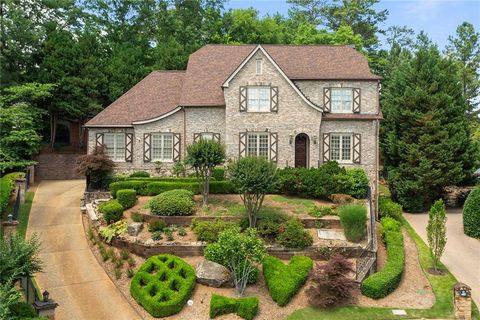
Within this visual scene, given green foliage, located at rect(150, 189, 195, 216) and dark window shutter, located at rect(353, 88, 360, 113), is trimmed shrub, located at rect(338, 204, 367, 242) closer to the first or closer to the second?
green foliage, located at rect(150, 189, 195, 216)

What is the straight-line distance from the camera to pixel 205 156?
22.2 metres

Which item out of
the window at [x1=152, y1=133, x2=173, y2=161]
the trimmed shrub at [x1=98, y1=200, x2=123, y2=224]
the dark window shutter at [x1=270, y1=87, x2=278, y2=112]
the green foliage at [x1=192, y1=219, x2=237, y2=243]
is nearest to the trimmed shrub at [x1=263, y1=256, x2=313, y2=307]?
the green foliage at [x1=192, y1=219, x2=237, y2=243]

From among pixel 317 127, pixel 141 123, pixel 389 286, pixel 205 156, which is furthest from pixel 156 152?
pixel 389 286

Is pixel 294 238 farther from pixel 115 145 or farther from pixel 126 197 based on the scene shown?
pixel 115 145

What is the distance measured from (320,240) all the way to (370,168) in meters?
9.99

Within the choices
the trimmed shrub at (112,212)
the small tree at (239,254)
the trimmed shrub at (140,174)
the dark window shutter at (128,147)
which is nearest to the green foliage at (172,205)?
the trimmed shrub at (112,212)

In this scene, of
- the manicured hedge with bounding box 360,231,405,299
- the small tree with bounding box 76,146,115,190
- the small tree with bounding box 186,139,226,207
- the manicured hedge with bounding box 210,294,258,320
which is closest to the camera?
the manicured hedge with bounding box 210,294,258,320

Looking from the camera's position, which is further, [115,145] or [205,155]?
[115,145]

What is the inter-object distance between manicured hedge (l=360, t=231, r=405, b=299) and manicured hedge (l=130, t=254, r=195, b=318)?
22.2ft

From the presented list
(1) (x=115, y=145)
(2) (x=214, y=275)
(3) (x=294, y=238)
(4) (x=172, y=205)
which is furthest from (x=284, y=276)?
(1) (x=115, y=145)

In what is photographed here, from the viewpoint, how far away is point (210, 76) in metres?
31.0

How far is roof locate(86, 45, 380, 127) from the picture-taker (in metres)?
29.4

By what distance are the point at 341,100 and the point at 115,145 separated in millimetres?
14781

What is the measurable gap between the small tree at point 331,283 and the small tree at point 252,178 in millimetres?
4684
